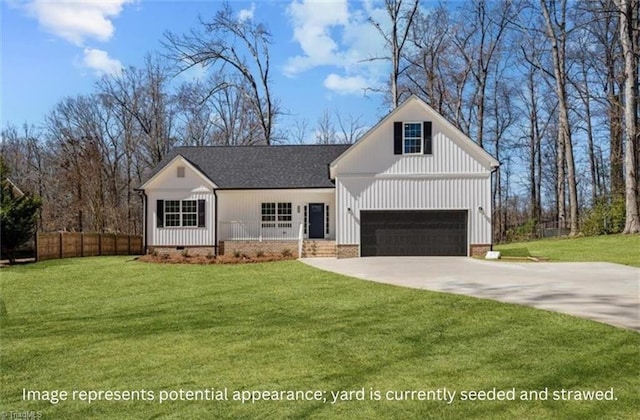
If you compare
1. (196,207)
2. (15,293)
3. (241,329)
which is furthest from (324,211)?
(241,329)

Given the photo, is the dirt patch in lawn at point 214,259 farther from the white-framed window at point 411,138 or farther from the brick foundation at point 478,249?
the brick foundation at point 478,249

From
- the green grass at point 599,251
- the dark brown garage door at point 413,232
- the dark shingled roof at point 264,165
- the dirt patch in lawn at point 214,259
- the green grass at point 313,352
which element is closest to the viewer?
the green grass at point 313,352

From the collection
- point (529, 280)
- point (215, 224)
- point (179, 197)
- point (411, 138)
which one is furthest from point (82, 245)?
Answer: point (529, 280)

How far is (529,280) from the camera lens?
11.4 m

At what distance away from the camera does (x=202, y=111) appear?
126 feet

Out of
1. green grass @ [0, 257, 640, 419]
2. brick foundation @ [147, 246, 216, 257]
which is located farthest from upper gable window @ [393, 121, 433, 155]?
Result: green grass @ [0, 257, 640, 419]

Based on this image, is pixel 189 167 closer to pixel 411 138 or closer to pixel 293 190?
pixel 293 190

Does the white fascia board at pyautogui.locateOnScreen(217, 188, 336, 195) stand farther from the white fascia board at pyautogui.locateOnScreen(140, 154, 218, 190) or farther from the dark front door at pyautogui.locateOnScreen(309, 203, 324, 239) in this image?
the dark front door at pyautogui.locateOnScreen(309, 203, 324, 239)

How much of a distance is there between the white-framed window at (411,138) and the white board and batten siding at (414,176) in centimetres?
25

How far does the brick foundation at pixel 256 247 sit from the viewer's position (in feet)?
68.1

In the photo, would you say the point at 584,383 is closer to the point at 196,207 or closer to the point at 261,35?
the point at 196,207

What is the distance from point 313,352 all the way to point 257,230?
16.5m

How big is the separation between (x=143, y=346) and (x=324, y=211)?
1630 cm

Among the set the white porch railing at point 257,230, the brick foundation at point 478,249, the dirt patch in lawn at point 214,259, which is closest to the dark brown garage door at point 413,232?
the brick foundation at point 478,249
